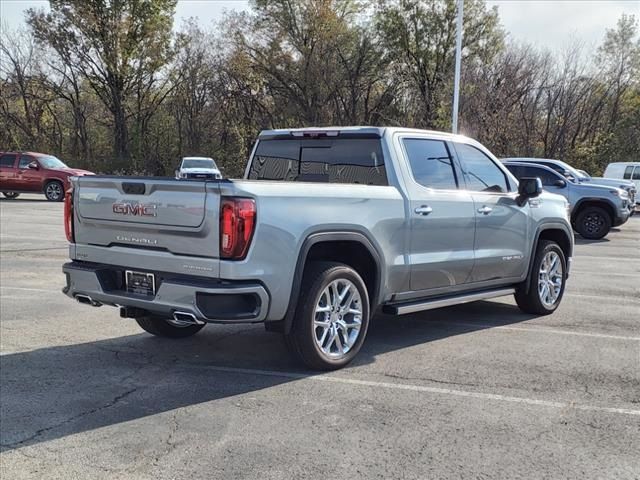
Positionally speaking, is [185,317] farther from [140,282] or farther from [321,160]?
[321,160]

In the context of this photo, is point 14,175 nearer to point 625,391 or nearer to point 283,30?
point 283,30

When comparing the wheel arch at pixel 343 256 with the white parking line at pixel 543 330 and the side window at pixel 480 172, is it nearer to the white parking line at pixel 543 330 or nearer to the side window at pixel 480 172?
the side window at pixel 480 172

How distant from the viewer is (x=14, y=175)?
23719 millimetres

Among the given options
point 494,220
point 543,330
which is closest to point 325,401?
point 494,220

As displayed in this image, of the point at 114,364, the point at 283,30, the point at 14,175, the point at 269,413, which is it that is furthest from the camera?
the point at 283,30

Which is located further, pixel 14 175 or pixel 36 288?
pixel 14 175

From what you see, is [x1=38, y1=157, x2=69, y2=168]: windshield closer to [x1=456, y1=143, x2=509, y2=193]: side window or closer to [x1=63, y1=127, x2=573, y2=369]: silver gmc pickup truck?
[x1=63, y1=127, x2=573, y2=369]: silver gmc pickup truck

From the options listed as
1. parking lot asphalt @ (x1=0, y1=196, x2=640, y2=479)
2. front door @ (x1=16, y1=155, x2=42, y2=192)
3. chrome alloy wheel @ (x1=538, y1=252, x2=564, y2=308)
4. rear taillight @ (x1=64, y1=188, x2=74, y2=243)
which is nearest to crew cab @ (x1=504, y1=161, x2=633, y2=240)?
chrome alloy wheel @ (x1=538, y1=252, x2=564, y2=308)

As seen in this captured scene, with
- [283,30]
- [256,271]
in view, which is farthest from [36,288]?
[283,30]

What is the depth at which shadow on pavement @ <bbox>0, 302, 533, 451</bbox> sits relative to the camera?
413 centimetres

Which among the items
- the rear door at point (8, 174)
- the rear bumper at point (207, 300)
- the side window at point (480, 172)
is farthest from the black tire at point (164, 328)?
the rear door at point (8, 174)

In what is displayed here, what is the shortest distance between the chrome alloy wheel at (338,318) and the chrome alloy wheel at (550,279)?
280 centimetres

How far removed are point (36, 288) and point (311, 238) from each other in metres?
5.08

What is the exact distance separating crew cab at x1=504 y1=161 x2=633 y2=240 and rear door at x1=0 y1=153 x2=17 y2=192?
17.7m
